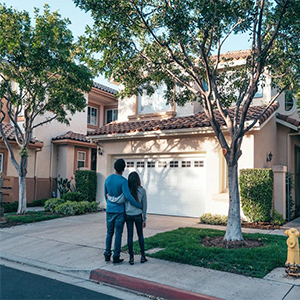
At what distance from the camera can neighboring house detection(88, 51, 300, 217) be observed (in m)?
12.0

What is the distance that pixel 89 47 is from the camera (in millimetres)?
8766

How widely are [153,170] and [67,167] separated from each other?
6.92m

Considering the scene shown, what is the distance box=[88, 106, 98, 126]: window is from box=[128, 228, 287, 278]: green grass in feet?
49.6

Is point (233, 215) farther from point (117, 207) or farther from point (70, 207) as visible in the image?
point (70, 207)

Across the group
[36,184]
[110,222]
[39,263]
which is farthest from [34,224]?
[36,184]

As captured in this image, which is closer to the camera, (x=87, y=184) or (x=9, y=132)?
(x=87, y=184)

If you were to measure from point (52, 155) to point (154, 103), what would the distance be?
7012 millimetres

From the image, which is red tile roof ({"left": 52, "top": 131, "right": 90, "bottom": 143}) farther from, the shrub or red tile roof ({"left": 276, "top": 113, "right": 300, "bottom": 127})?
red tile roof ({"left": 276, "top": 113, "right": 300, "bottom": 127})

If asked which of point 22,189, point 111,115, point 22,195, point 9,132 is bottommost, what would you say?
point 22,195

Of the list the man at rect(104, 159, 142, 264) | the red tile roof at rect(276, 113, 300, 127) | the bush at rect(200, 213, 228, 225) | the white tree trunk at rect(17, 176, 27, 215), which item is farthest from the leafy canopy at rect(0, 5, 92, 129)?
the red tile roof at rect(276, 113, 300, 127)

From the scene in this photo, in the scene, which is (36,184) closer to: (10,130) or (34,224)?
(10,130)

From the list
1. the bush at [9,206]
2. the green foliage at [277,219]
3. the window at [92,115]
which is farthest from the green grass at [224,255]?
the window at [92,115]

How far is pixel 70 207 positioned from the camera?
43.7ft

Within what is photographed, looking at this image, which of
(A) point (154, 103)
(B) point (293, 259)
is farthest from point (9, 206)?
(B) point (293, 259)
